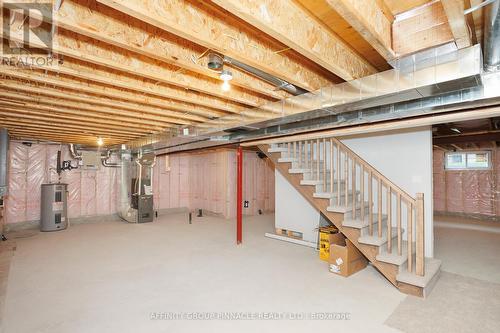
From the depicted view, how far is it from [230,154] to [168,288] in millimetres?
5065

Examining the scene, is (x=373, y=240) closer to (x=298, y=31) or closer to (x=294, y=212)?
(x=294, y=212)

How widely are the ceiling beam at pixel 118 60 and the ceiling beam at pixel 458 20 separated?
1.92 metres

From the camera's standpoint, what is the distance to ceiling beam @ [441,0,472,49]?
Result: 1.28 meters

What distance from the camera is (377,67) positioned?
2.68 meters

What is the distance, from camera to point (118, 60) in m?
2.04

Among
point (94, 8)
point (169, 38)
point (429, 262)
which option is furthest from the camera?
point (429, 262)

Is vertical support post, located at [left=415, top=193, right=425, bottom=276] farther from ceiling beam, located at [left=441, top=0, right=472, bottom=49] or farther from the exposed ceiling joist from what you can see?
the exposed ceiling joist

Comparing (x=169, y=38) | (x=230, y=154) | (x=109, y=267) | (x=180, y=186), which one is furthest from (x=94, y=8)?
(x=180, y=186)

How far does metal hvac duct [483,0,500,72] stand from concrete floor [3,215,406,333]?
90.5 inches

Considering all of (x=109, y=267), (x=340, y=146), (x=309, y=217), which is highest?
(x=340, y=146)

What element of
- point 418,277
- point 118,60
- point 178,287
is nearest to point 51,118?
point 118,60

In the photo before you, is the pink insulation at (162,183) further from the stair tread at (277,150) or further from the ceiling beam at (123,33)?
the ceiling beam at (123,33)

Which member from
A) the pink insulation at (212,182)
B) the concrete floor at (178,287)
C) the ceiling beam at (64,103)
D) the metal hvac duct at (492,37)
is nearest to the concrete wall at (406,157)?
the concrete floor at (178,287)

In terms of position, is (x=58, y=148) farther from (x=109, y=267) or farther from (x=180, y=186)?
(x=109, y=267)
